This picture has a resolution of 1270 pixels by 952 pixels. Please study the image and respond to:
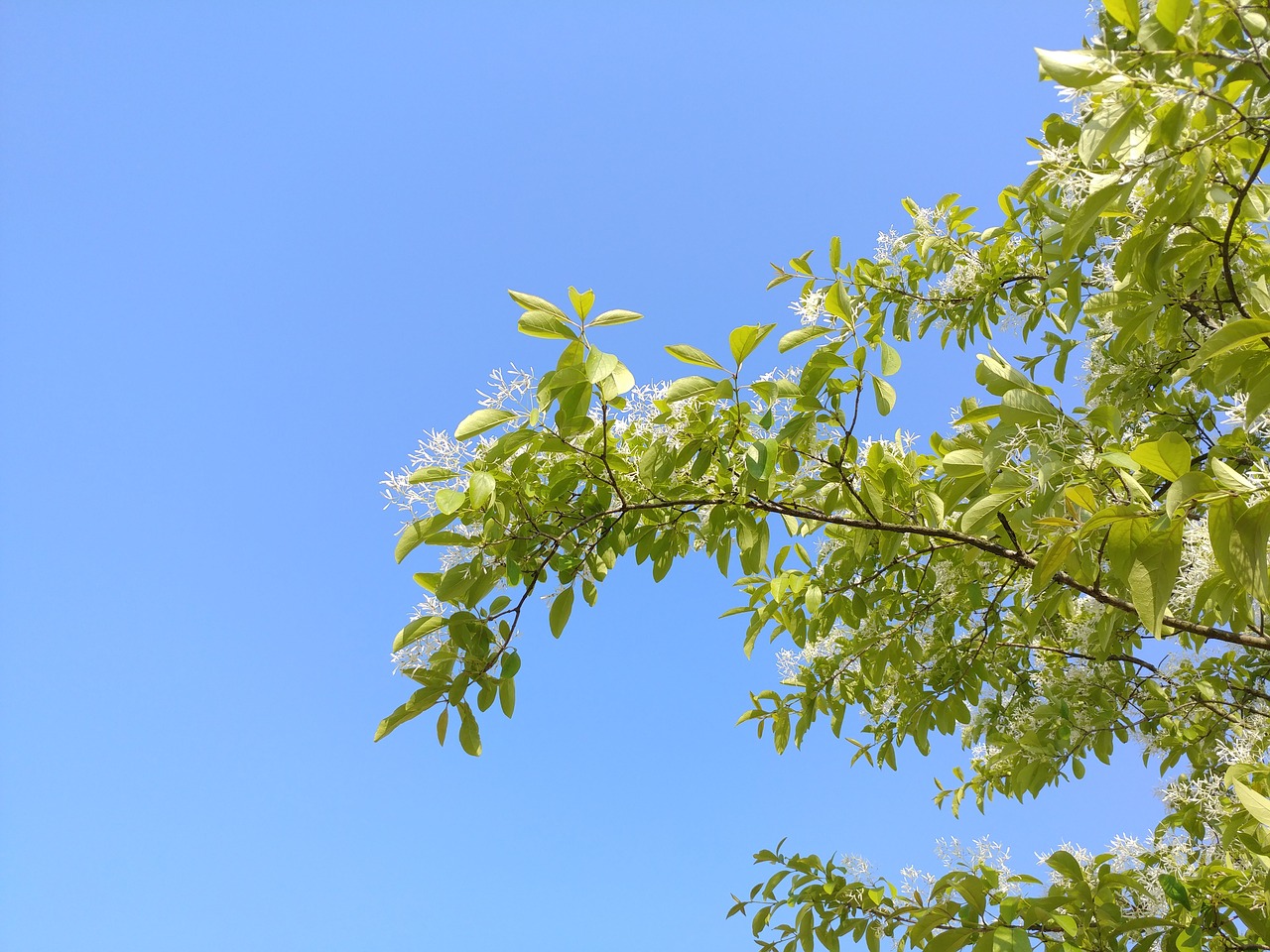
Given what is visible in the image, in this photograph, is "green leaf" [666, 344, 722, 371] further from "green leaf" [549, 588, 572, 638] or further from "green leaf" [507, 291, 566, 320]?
"green leaf" [549, 588, 572, 638]

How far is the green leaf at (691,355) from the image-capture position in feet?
5.08

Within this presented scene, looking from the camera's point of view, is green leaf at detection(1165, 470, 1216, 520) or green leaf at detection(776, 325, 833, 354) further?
green leaf at detection(776, 325, 833, 354)

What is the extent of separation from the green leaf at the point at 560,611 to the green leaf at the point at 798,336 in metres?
0.74

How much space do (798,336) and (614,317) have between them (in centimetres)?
42

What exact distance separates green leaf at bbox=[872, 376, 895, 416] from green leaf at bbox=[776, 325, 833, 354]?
0.17 meters

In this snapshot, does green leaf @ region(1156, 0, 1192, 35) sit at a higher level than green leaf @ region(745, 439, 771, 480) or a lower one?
higher

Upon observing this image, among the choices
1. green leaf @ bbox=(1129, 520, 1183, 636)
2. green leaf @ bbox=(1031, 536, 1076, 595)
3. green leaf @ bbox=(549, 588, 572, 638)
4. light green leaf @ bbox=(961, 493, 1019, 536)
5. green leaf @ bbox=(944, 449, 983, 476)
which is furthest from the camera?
green leaf @ bbox=(549, 588, 572, 638)

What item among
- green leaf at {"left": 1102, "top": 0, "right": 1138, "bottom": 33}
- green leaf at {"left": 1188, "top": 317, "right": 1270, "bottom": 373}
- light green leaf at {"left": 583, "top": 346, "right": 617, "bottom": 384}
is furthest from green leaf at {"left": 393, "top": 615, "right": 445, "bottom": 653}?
green leaf at {"left": 1102, "top": 0, "right": 1138, "bottom": 33}

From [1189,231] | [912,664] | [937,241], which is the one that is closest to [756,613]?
[912,664]

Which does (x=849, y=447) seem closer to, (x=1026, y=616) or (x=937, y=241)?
(x=1026, y=616)

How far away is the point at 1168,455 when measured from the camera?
3.44 ft

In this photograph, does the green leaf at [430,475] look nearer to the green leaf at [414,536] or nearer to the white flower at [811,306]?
the green leaf at [414,536]

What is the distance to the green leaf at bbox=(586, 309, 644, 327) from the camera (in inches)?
58.6

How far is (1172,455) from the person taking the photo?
1.05 m
